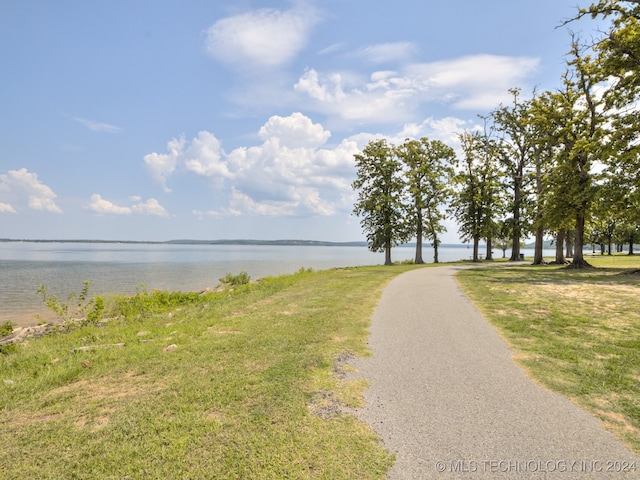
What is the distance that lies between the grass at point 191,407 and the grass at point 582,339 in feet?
9.51

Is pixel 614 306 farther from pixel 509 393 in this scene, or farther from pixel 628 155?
pixel 628 155

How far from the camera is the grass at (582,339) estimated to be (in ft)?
14.6

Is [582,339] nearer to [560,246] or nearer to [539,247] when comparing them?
[539,247]

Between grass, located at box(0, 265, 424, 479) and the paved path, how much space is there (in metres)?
0.37

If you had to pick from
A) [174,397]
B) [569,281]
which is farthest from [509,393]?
[569,281]

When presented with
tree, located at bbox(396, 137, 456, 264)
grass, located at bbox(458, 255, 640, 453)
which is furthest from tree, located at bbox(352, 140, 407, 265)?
grass, located at bbox(458, 255, 640, 453)

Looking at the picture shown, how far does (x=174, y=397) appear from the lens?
4621 mm

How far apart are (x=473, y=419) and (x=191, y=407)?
339 cm

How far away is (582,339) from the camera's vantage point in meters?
7.06

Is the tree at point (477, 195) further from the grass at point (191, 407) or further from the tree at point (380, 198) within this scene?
the grass at point (191, 407)

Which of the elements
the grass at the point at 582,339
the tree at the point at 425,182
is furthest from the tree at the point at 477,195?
the grass at the point at 582,339

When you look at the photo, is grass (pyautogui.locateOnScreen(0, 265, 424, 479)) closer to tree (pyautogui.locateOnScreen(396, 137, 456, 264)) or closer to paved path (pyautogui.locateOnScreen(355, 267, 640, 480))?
paved path (pyautogui.locateOnScreen(355, 267, 640, 480))

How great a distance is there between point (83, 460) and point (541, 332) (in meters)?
8.43

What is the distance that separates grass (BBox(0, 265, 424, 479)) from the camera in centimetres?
329
